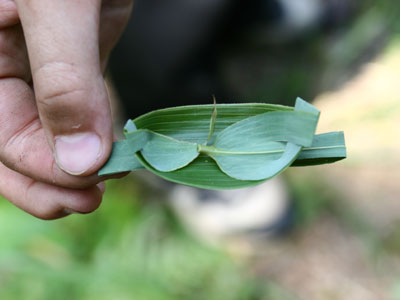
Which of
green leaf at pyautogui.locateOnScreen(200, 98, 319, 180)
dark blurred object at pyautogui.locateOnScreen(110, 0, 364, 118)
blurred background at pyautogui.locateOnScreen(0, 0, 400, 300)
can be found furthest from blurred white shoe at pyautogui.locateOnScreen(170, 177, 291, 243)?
green leaf at pyautogui.locateOnScreen(200, 98, 319, 180)

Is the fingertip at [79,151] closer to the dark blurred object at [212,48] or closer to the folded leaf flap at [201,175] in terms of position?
the folded leaf flap at [201,175]

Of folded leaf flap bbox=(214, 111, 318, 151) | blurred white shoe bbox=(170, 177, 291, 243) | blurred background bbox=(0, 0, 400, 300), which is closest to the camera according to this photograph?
folded leaf flap bbox=(214, 111, 318, 151)

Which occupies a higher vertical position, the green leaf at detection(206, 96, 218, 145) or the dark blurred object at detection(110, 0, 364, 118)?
the green leaf at detection(206, 96, 218, 145)

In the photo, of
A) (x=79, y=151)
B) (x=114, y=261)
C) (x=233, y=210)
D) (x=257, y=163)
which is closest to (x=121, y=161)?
(x=79, y=151)

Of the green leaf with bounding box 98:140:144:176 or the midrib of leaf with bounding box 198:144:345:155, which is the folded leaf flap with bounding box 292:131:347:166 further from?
the green leaf with bounding box 98:140:144:176

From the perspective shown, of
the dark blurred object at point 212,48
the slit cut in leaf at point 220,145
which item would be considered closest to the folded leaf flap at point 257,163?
the slit cut in leaf at point 220,145

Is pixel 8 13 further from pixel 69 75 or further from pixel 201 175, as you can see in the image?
pixel 201 175

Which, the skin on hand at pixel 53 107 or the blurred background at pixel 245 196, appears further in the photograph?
the blurred background at pixel 245 196
